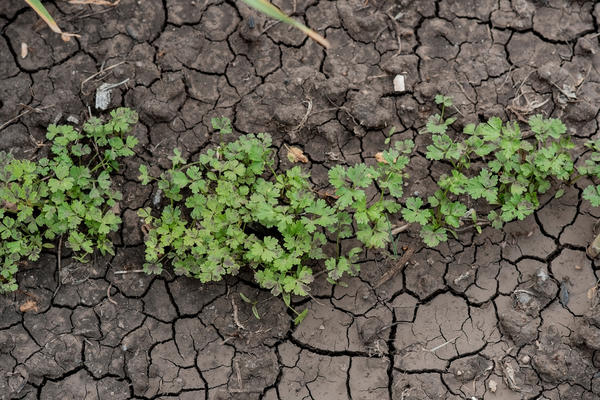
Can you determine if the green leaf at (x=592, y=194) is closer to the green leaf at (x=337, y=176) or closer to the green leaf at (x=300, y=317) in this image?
the green leaf at (x=337, y=176)

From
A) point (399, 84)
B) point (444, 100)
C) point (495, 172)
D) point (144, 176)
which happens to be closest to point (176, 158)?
point (144, 176)

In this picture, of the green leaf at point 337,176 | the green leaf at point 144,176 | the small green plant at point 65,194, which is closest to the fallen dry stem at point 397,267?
the green leaf at point 337,176

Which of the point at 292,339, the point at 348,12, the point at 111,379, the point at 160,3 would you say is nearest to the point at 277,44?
the point at 348,12

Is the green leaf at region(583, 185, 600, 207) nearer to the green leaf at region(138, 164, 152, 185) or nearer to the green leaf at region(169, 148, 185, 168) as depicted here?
the green leaf at region(169, 148, 185, 168)

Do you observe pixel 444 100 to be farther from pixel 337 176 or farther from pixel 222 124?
pixel 222 124

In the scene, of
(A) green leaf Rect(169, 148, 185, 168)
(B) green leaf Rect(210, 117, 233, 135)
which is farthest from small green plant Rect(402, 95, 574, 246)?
(A) green leaf Rect(169, 148, 185, 168)
